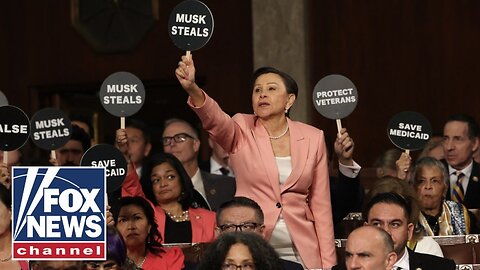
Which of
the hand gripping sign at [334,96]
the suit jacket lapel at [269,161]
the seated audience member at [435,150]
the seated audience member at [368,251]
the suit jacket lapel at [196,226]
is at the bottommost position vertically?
the seated audience member at [368,251]

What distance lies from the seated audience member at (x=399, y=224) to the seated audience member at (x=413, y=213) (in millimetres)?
121

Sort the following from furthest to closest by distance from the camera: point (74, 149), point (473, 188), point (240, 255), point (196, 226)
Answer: point (473, 188) → point (74, 149) → point (196, 226) → point (240, 255)

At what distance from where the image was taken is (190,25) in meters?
7.34

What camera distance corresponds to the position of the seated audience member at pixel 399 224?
682 centimetres

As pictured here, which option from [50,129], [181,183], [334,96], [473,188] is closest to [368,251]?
[334,96]

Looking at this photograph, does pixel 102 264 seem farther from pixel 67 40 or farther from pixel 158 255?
pixel 67 40

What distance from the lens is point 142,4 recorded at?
11820 millimetres

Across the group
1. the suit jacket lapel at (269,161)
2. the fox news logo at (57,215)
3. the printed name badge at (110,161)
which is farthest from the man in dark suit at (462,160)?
the fox news logo at (57,215)

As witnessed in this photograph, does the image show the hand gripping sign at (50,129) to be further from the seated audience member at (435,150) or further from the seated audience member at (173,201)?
the seated audience member at (435,150)

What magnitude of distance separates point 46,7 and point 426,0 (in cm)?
352

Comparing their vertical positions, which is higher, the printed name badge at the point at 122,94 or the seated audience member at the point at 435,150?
the printed name badge at the point at 122,94

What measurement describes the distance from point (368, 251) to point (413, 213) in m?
1.11

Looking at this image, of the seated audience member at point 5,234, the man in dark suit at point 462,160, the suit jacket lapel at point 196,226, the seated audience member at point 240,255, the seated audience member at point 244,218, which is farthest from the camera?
the man in dark suit at point 462,160

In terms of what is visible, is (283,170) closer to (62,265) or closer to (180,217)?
(180,217)
